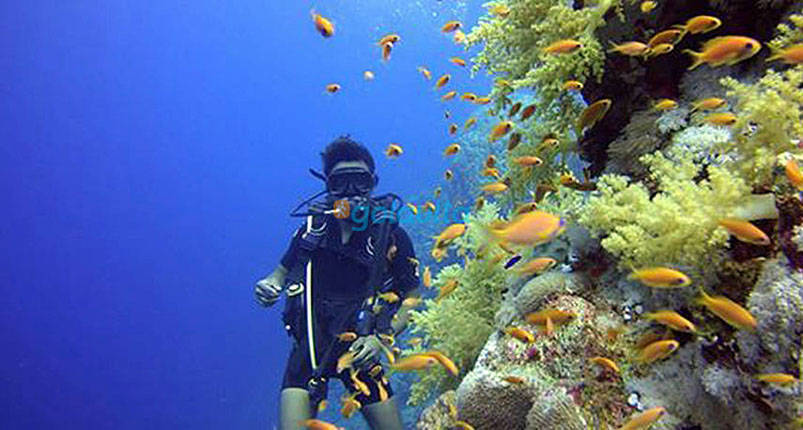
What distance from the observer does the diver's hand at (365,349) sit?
4.66m

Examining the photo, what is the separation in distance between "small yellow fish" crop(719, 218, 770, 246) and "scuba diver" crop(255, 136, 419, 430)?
3.61 meters

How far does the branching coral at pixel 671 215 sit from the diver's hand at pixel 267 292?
385cm

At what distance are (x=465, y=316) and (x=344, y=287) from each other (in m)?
2.51

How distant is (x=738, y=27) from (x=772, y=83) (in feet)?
3.80

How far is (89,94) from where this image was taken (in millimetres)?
83812

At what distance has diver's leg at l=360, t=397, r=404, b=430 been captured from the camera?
17.4 feet

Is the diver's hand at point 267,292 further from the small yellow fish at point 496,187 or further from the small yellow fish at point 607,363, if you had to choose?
the small yellow fish at point 607,363

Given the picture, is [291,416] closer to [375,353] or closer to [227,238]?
[375,353]

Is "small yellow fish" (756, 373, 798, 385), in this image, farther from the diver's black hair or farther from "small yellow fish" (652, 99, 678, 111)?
the diver's black hair

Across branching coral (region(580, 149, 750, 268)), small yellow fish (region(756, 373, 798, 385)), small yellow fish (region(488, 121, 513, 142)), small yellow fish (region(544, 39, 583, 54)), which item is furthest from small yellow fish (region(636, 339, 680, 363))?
small yellow fish (region(488, 121, 513, 142))

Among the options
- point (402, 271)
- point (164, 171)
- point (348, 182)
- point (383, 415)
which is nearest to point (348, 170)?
point (348, 182)

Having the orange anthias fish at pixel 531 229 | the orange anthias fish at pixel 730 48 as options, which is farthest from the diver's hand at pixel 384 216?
the orange anthias fish at pixel 730 48

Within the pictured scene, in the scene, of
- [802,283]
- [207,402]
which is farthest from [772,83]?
[207,402]

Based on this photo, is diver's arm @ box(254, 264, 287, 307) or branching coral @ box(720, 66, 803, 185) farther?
diver's arm @ box(254, 264, 287, 307)
